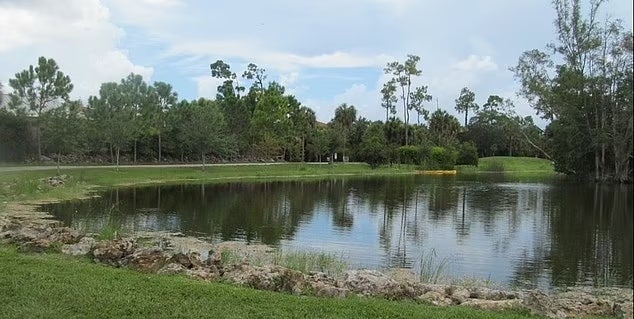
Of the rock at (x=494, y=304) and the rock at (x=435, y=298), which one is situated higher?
the rock at (x=494, y=304)

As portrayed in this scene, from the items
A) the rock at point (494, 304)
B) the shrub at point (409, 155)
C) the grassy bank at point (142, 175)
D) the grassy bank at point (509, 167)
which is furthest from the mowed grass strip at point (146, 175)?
the rock at point (494, 304)

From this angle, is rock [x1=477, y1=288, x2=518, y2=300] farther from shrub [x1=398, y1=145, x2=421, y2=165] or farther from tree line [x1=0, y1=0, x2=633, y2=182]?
shrub [x1=398, y1=145, x2=421, y2=165]

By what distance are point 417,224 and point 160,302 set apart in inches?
713

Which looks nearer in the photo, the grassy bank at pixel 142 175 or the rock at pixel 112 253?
the rock at pixel 112 253

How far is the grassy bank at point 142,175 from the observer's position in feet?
103

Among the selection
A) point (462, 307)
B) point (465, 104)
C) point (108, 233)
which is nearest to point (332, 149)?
point (465, 104)

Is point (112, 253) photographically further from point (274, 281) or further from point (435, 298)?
point (435, 298)

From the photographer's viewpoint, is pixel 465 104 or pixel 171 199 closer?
pixel 171 199

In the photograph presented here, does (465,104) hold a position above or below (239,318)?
above

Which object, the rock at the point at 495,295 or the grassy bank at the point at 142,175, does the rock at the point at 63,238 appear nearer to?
the rock at the point at 495,295

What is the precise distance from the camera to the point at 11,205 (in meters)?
26.8

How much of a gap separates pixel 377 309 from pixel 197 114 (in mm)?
51332

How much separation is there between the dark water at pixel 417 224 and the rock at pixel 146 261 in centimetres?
621

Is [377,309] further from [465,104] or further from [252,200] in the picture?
[465,104]
